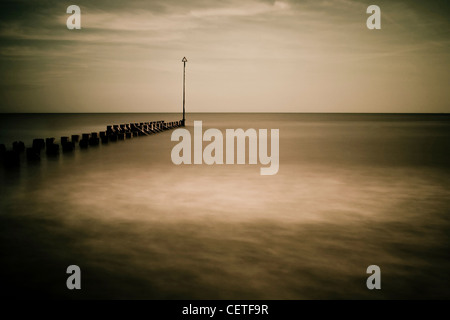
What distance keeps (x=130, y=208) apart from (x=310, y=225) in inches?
149

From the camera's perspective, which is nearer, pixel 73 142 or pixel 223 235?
pixel 223 235

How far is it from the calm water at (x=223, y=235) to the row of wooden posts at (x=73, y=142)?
1.89 meters

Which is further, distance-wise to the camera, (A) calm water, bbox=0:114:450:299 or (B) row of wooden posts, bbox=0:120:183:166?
(B) row of wooden posts, bbox=0:120:183:166

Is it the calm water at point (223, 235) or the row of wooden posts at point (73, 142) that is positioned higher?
the row of wooden posts at point (73, 142)

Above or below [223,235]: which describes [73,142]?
above

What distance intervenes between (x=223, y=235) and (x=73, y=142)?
15924mm

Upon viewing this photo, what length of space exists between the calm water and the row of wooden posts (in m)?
1.89

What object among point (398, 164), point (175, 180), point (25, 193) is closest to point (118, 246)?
point (25, 193)

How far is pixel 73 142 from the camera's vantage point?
1969 cm

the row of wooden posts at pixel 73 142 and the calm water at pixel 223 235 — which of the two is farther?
the row of wooden posts at pixel 73 142

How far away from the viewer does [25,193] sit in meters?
9.27

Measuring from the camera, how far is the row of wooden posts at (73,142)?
13766mm

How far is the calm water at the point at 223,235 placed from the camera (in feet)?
14.1

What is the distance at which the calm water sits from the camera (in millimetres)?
4305
